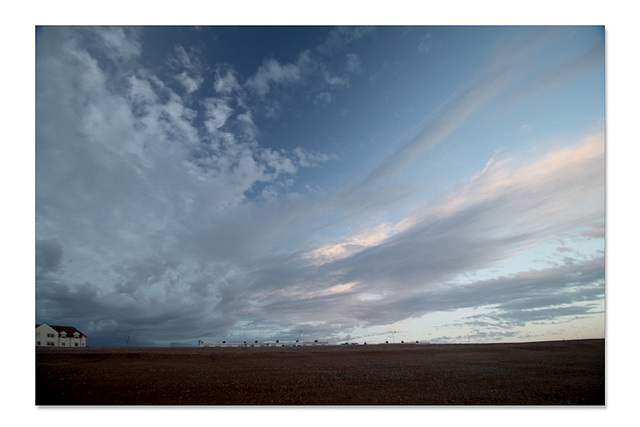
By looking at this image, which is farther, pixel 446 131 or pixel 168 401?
pixel 446 131

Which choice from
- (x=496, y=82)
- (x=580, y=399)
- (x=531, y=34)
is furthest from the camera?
(x=496, y=82)
